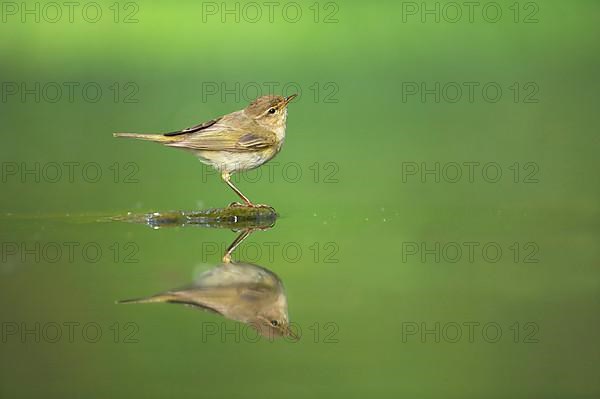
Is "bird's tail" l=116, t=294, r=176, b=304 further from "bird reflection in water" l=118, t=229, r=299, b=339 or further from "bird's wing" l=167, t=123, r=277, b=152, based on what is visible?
"bird's wing" l=167, t=123, r=277, b=152

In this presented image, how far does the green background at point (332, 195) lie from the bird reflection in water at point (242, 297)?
90 millimetres

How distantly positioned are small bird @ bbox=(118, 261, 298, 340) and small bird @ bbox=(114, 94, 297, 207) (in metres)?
2.40

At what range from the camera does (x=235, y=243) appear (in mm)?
6609

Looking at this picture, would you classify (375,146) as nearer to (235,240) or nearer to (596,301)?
(235,240)

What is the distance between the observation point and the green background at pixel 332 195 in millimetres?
4227

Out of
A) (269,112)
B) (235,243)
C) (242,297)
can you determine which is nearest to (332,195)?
(269,112)

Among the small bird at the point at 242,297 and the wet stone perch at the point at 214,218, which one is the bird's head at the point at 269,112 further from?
the small bird at the point at 242,297

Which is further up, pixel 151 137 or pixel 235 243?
pixel 151 137

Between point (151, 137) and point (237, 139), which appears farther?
point (237, 139)

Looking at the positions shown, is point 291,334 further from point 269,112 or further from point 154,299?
point 269,112

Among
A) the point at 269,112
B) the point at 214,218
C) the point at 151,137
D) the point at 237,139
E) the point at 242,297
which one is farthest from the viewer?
the point at 269,112

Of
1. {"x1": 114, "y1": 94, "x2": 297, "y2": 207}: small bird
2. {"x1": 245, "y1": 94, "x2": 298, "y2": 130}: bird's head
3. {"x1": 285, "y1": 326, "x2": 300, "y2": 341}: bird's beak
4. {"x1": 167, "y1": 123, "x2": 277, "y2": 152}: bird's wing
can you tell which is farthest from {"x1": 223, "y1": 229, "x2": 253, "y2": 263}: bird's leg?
{"x1": 245, "y1": 94, "x2": 298, "y2": 130}: bird's head

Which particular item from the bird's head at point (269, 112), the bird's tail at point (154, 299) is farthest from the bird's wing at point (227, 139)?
the bird's tail at point (154, 299)

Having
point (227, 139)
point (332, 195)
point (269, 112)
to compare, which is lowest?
point (332, 195)
